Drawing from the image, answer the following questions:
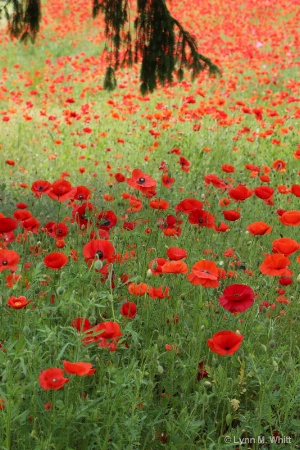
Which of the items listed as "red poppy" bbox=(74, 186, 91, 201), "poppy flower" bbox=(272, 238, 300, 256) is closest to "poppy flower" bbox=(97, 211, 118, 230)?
"red poppy" bbox=(74, 186, 91, 201)

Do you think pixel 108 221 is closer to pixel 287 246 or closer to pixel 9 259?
pixel 9 259

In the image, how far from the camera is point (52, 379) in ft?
5.47

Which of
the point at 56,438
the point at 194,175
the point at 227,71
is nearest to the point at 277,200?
the point at 194,175

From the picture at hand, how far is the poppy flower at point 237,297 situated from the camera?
212 cm

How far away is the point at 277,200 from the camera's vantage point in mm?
5008

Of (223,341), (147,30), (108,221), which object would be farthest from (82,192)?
(147,30)

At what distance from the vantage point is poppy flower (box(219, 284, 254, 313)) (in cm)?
212

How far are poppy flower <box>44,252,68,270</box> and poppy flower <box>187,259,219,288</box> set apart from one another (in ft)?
1.53

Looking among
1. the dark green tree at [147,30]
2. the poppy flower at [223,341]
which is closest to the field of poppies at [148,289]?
the poppy flower at [223,341]

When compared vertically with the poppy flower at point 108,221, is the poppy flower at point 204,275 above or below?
above

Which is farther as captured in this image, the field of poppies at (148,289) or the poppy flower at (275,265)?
the poppy flower at (275,265)

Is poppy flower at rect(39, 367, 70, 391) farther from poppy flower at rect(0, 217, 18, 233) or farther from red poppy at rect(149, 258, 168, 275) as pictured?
poppy flower at rect(0, 217, 18, 233)

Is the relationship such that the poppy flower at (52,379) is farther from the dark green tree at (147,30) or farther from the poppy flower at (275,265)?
the dark green tree at (147,30)

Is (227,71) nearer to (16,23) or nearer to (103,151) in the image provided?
(103,151)
